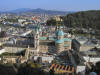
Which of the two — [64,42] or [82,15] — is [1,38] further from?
[82,15]

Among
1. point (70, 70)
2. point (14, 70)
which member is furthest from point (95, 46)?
point (14, 70)

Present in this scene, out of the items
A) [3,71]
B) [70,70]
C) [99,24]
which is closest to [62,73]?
[70,70]

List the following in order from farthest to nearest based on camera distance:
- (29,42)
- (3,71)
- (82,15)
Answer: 1. (82,15)
2. (29,42)
3. (3,71)

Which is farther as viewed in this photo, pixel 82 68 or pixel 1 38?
pixel 1 38

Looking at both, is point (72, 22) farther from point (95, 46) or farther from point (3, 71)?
point (3, 71)

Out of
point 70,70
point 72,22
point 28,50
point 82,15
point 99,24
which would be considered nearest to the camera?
point 70,70

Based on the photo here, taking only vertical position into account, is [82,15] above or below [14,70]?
above

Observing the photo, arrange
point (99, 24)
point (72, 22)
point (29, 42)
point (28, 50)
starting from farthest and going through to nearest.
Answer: point (72, 22)
point (99, 24)
point (29, 42)
point (28, 50)

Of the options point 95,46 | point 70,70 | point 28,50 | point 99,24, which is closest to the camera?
point 70,70

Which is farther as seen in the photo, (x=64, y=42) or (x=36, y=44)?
(x=64, y=42)
